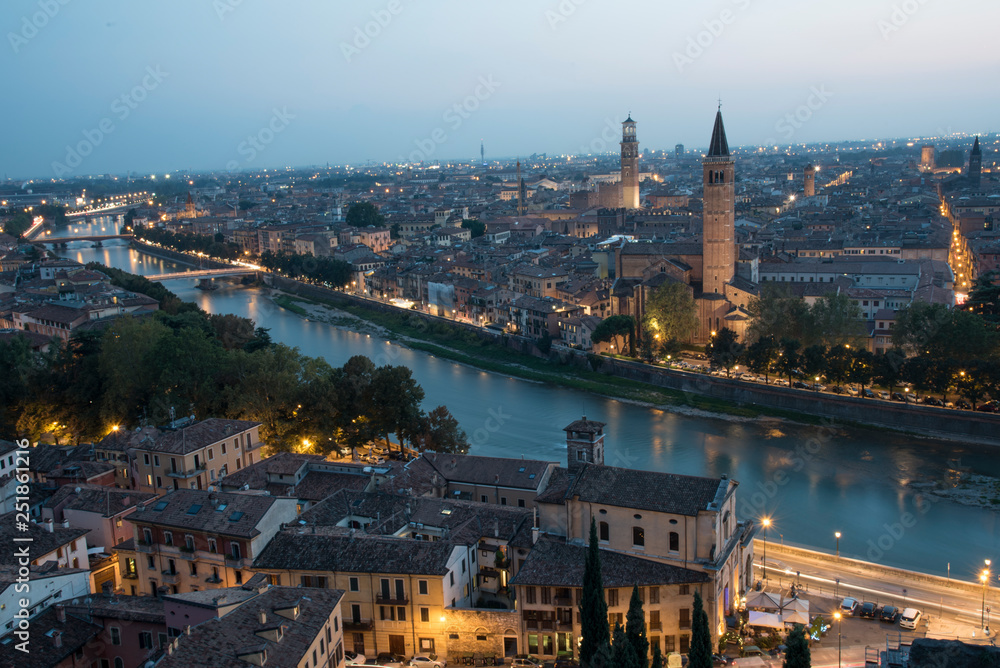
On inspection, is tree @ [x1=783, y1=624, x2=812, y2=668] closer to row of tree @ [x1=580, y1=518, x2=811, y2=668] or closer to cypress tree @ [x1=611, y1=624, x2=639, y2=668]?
row of tree @ [x1=580, y1=518, x2=811, y2=668]

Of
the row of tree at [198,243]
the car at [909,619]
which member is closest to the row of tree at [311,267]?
the row of tree at [198,243]

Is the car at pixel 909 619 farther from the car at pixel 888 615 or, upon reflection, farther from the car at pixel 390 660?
the car at pixel 390 660

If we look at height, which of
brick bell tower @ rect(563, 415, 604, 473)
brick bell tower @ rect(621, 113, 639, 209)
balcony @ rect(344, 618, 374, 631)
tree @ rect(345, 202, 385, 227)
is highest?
brick bell tower @ rect(621, 113, 639, 209)

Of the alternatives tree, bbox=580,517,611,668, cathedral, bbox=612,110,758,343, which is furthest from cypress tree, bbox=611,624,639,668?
cathedral, bbox=612,110,758,343

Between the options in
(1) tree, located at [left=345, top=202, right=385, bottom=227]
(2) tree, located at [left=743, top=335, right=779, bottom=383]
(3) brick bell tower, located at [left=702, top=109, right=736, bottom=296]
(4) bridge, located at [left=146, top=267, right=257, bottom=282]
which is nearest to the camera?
(2) tree, located at [left=743, top=335, right=779, bottom=383]

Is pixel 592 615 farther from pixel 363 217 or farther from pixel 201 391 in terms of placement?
pixel 363 217

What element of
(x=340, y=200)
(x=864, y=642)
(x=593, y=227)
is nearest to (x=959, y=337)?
(x=864, y=642)

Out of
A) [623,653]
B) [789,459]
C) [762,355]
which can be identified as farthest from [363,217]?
[623,653]
